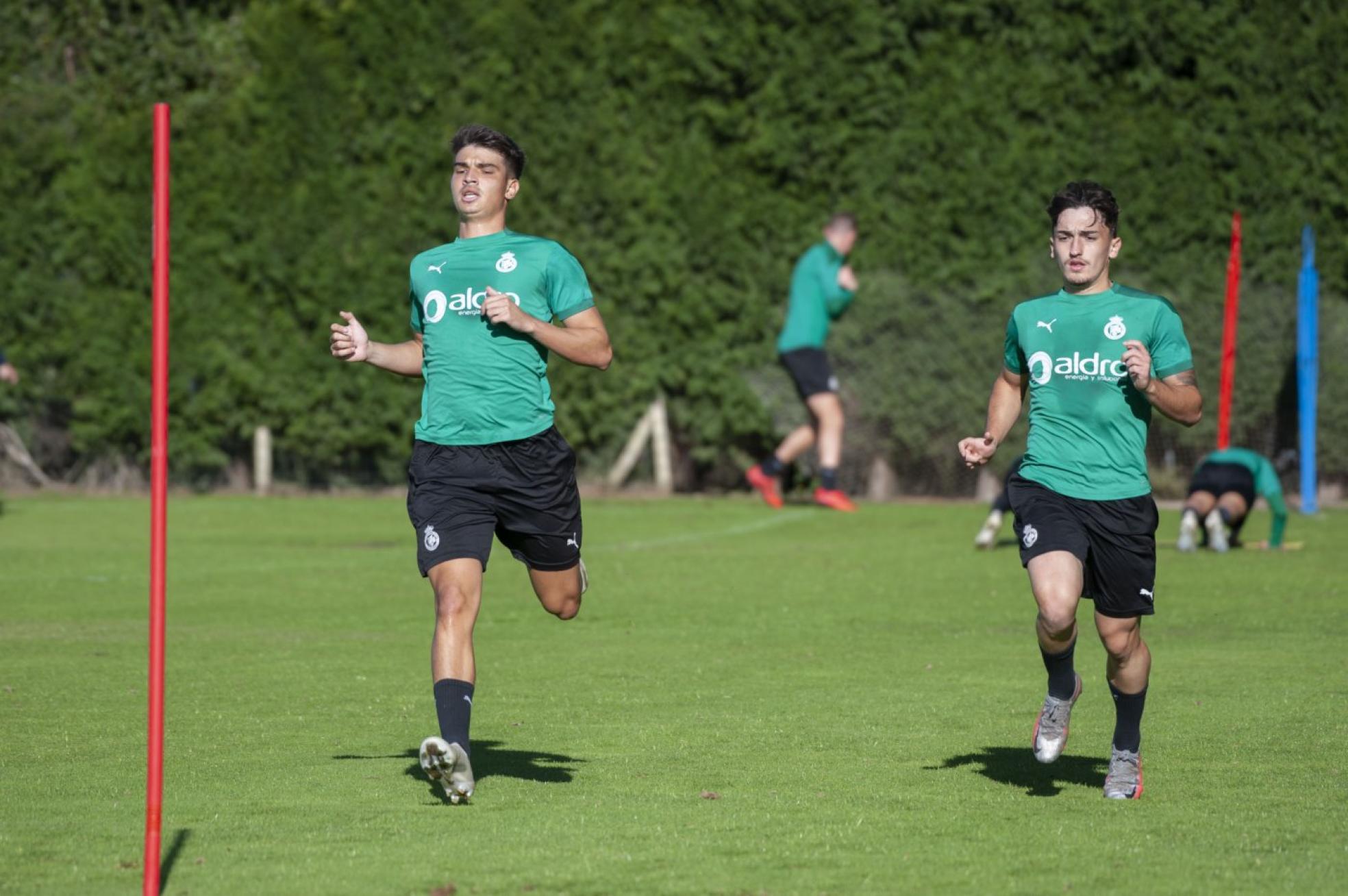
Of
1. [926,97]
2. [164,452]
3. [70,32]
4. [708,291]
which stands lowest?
[164,452]

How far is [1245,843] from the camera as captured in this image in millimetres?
5309

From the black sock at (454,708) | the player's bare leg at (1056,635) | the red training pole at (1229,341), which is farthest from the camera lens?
the red training pole at (1229,341)

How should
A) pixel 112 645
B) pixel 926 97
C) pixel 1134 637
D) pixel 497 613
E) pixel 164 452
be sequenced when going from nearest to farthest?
pixel 164 452
pixel 1134 637
pixel 112 645
pixel 497 613
pixel 926 97

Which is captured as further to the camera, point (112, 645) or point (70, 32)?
point (70, 32)

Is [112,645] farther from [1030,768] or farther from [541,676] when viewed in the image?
[1030,768]

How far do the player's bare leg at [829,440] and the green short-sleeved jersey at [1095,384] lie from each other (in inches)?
413

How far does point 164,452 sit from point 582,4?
1555 centimetres

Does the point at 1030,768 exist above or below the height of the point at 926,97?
below

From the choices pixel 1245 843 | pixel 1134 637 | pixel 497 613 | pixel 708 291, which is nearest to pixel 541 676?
pixel 497 613

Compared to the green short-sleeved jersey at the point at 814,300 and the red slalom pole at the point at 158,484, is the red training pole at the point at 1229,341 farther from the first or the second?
the red slalom pole at the point at 158,484

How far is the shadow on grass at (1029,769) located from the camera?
6.22m

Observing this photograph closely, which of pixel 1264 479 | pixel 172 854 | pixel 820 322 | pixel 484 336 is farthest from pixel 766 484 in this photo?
pixel 172 854

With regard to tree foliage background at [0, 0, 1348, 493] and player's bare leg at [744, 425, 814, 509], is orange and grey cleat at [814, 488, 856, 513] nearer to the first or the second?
player's bare leg at [744, 425, 814, 509]

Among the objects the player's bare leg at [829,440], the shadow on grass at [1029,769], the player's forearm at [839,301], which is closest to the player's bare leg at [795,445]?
the player's bare leg at [829,440]
